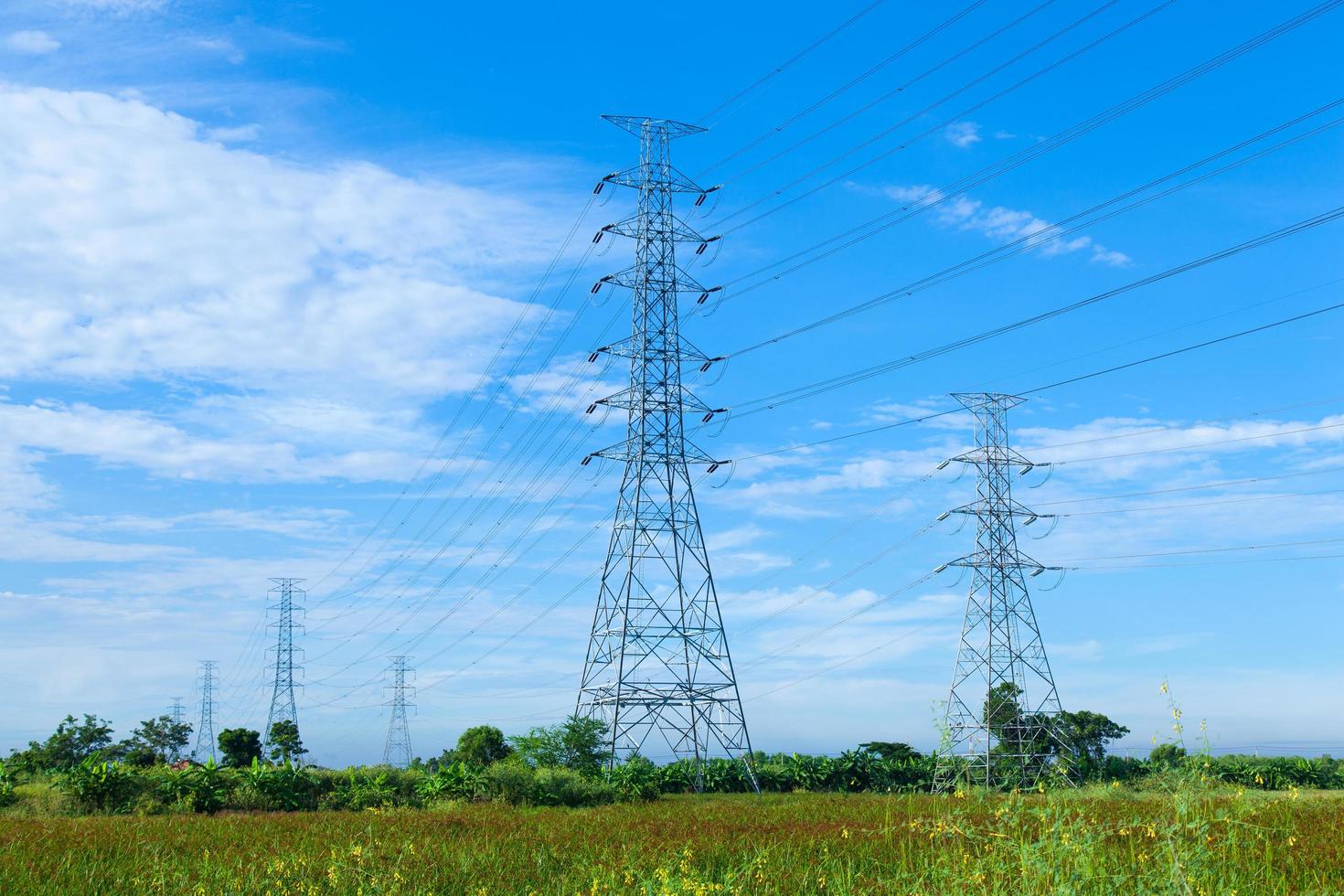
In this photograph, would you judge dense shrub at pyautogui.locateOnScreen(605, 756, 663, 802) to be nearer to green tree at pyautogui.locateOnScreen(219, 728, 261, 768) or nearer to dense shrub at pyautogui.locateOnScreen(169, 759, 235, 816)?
dense shrub at pyautogui.locateOnScreen(169, 759, 235, 816)

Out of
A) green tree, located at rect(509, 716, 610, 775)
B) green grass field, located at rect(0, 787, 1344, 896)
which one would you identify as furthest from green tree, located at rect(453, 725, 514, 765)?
green grass field, located at rect(0, 787, 1344, 896)

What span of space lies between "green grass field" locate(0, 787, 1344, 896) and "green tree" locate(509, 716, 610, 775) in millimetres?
13253

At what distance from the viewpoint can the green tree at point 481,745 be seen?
49.4 meters

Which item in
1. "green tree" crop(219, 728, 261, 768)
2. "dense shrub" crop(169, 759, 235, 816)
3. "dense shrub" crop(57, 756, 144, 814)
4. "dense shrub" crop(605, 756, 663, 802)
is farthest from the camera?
"green tree" crop(219, 728, 261, 768)

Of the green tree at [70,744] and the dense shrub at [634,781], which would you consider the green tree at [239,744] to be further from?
the dense shrub at [634,781]

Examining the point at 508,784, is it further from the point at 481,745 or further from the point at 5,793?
the point at 481,745

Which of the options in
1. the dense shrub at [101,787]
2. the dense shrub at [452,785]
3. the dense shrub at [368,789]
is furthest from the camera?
the dense shrub at [452,785]

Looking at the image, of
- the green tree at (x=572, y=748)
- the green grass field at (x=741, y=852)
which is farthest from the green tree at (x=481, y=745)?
the green grass field at (x=741, y=852)

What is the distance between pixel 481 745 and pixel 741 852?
39583 millimetres

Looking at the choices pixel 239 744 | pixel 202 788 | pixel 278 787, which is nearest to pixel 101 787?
pixel 202 788

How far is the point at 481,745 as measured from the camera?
50406 millimetres

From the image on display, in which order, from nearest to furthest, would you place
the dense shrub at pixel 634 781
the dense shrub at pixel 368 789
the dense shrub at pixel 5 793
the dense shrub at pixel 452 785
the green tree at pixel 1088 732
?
1. the dense shrub at pixel 5 793
2. the dense shrub at pixel 368 789
3. the dense shrub at pixel 452 785
4. the dense shrub at pixel 634 781
5. the green tree at pixel 1088 732

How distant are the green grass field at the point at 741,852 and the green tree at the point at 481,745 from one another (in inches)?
1183

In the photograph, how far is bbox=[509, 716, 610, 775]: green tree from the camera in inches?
1310
